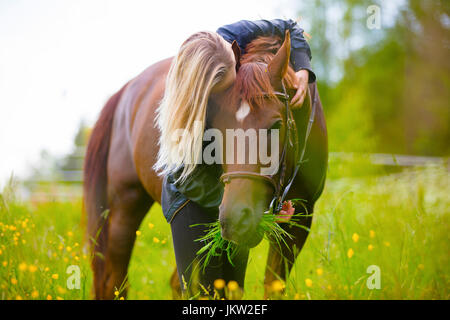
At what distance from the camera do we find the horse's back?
9.18ft

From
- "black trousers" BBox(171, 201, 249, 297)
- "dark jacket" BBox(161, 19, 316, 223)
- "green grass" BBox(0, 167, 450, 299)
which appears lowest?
"green grass" BBox(0, 167, 450, 299)

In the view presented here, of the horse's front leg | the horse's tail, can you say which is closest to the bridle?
the horse's front leg

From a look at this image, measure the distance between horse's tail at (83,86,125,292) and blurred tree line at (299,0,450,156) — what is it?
5330 millimetres

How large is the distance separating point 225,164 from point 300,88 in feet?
2.11

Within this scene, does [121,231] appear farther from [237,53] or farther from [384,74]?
[384,74]

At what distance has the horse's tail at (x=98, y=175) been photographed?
11.1 feet

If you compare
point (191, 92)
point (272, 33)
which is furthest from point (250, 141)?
point (272, 33)

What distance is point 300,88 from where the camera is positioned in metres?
1.99

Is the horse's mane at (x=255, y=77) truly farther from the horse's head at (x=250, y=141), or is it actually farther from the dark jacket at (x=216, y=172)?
the dark jacket at (x=216, y=172)

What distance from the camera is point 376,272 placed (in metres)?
2.37

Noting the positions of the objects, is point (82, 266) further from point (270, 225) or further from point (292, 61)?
point (292, 61)

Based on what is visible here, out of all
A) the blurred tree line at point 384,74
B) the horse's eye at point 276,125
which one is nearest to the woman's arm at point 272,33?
the horse's eye at point 276,125

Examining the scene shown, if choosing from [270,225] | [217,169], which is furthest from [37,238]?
[270,225]

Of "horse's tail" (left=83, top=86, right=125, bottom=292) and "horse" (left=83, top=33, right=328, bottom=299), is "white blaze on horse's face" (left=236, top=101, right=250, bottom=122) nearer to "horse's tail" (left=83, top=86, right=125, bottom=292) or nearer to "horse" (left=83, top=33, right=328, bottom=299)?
"horse" (left=83, top=33, right=328, bottom=299)
